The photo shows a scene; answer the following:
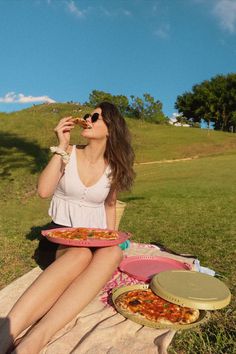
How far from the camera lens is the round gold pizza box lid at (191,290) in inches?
151

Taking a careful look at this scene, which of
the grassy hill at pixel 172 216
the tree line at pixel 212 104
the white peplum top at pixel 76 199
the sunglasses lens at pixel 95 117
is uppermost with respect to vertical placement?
the tree line at pixel 212 104

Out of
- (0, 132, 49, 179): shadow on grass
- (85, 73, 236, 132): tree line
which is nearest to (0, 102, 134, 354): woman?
(0, 132, 49, 179): shadow on grass

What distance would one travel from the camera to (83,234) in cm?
437

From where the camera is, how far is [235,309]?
13.6 feet

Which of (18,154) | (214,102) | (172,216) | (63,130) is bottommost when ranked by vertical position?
(172,216)

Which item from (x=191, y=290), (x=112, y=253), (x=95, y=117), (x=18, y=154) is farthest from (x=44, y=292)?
(x=18, y=154)

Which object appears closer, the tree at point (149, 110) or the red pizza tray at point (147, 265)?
the red pizza tray at point (147, 265)

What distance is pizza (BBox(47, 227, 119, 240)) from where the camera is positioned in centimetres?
424

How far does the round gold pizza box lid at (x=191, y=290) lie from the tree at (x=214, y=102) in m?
59.1

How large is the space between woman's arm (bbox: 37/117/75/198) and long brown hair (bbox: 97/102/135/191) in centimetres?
59

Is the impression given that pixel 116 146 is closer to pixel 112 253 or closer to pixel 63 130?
pixel 63 130

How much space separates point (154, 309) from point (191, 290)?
1.56 ft

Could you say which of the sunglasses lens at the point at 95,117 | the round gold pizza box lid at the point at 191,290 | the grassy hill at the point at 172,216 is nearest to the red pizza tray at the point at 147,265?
the round gold pizza box lid at the point at 191,290

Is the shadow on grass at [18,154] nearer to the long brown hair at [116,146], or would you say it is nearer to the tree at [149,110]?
the long brown hair at [116,146]
